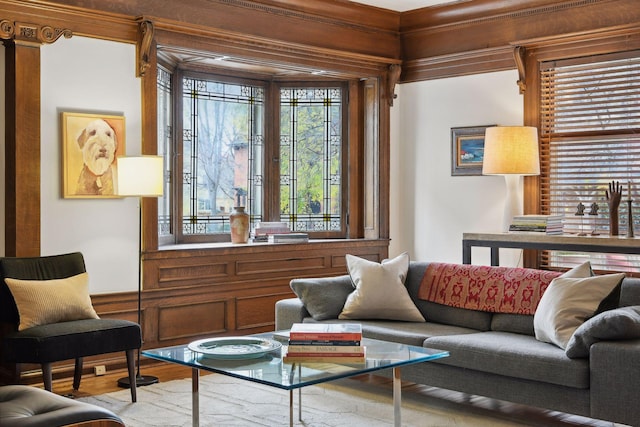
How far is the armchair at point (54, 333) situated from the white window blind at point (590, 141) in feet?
10.9

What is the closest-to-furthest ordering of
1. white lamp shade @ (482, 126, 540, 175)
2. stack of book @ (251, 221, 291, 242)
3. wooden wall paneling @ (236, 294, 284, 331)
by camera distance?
1. white lamp shade @ (482, 126, 540, 175)
2. wooden wall paneling @ (236, 294, 284, 331)
3. stack of book @ (251, 221, 291, 242)

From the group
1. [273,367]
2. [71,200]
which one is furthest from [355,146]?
[273,367]

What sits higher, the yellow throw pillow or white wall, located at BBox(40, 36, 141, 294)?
white wall, located at BBox(40, 36, 141, 294)

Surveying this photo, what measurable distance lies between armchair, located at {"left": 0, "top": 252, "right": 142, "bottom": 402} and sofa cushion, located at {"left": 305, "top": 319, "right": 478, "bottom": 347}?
4.48 feet

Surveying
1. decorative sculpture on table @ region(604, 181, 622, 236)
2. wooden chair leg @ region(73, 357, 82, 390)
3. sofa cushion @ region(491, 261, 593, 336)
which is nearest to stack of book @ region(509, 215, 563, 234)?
decorative sculpture on table @ region(604, 181, 622, 236)

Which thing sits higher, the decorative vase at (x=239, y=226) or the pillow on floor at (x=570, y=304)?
the decorative vase at (x=239, y=226)

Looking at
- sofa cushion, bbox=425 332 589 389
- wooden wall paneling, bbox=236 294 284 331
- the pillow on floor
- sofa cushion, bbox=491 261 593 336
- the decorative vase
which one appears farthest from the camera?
the decorative vase

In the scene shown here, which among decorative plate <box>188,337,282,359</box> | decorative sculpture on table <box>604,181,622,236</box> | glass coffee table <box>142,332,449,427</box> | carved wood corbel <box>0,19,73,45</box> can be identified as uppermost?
carved wood corbel <box>0,19,73,45</box>

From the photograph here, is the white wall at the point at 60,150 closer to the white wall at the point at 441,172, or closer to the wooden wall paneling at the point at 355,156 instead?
the wooden wall paneling at the point at 355,156

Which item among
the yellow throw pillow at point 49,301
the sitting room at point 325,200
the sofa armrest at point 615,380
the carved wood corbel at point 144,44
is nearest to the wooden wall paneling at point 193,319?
the sitting room at point 325,200

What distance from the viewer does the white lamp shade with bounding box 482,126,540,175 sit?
6.09m

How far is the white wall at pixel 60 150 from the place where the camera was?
5281mm

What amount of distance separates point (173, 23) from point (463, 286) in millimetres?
2672

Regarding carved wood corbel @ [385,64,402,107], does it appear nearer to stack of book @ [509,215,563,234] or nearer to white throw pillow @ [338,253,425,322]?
stack of book @ [509,215,563,234]
